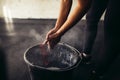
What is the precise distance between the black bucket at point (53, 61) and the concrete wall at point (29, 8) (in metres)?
1.18

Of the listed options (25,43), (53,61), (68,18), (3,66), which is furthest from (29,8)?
(68,18)

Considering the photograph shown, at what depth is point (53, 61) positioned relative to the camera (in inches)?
78.2

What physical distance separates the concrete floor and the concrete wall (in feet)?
0.29

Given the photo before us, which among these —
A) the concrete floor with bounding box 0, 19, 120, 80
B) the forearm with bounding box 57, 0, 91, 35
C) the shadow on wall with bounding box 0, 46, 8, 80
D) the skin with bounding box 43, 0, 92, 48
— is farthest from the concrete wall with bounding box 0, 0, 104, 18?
the forearm with bounding box 57, 0, 91, 35

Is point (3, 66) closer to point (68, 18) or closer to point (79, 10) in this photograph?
point (68, 18)

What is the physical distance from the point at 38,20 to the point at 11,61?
911 mm

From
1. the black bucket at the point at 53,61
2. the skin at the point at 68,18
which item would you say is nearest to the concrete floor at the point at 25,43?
the black bucket at the point at 53,61

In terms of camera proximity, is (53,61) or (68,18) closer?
(68,18)

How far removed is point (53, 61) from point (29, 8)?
1242 millimetres

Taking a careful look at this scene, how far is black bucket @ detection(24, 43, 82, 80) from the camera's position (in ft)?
5.24

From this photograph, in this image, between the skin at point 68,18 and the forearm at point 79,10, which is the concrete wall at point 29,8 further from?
A: the forearm at point 79,10

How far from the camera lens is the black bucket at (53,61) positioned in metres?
1.60

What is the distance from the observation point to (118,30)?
161cm

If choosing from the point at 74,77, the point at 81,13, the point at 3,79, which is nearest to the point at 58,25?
the point at 81,13
